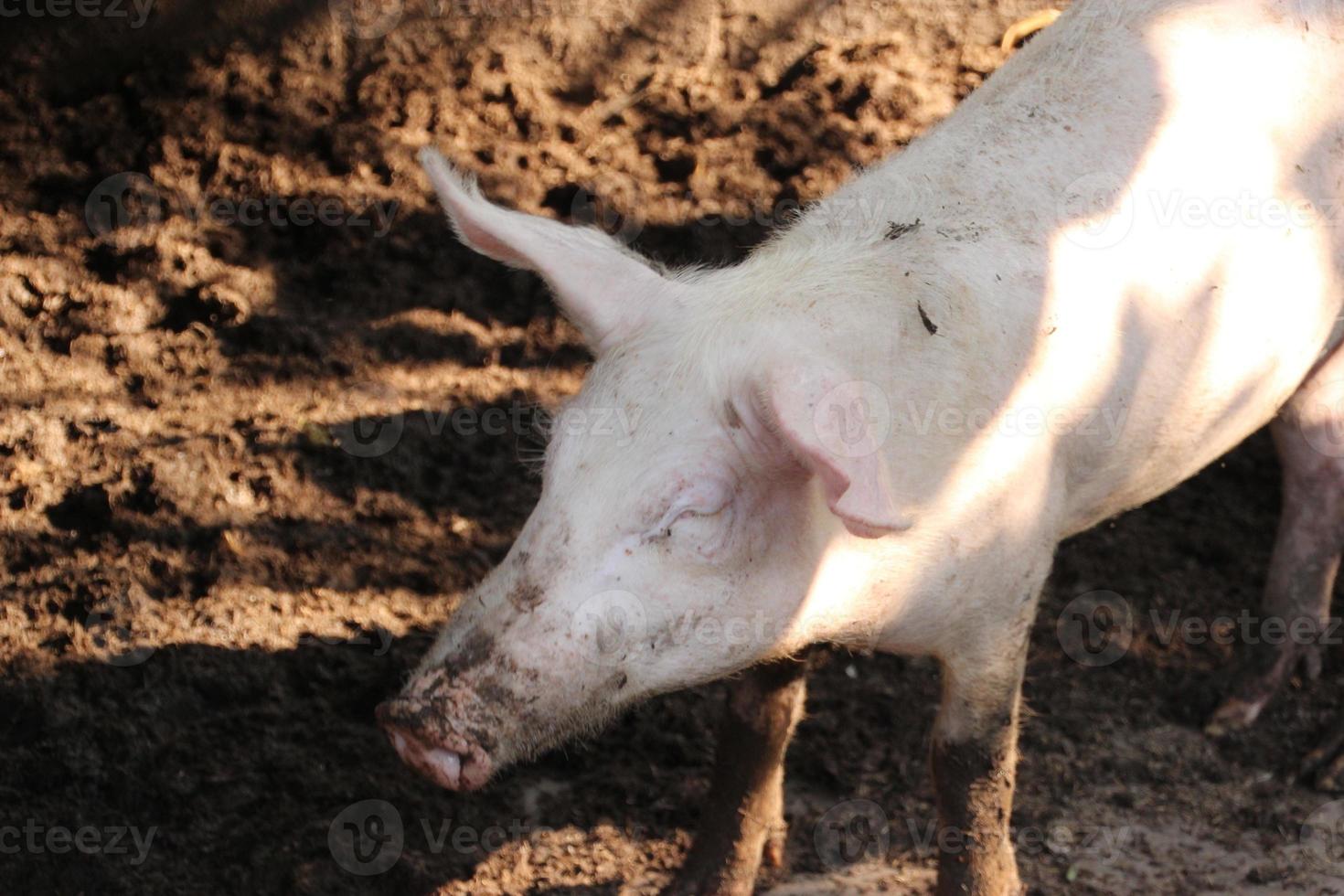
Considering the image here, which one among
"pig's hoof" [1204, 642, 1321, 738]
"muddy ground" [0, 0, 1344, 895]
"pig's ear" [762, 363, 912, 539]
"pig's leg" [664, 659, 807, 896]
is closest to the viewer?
"pig's ear" [762, 363, 912, 539]

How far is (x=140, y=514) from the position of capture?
4355mm

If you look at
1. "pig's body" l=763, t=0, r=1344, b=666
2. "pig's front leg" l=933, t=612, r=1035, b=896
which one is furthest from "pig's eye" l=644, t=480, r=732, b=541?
"pig's front leg" l=933, t=612, r=1035, b=896

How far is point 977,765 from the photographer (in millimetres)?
3555

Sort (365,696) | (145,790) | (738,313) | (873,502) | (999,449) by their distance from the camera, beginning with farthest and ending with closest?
(365,696)
(145,790)
(999,449)
(738,313)
(873,502)

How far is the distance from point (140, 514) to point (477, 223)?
76.1 inches

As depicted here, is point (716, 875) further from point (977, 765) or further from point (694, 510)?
point (694, 510)

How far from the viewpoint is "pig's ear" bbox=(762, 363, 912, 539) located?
8.13 ft

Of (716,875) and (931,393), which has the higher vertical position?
(931,393)

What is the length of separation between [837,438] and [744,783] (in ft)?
5.21

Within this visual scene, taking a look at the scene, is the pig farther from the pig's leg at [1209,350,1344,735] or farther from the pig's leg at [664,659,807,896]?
the pig's leg at [1209,350,1344,735]

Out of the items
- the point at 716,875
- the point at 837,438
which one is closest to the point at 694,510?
the point at 837,438

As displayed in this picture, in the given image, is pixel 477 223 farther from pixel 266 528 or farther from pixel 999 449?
pixel 266 528

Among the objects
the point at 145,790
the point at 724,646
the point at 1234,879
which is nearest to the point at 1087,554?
the point at 1234,879

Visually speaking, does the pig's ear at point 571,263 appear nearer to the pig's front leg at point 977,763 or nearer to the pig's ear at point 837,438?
the pig's ear at point 837,438
